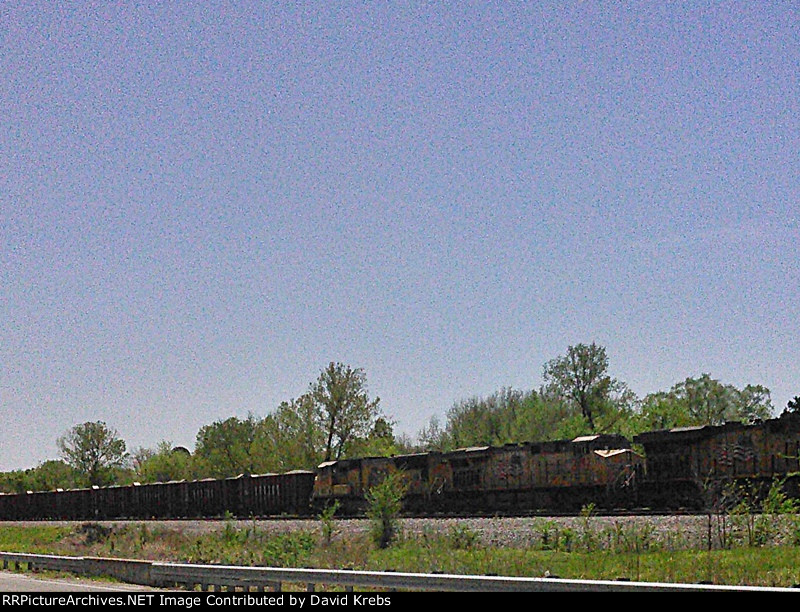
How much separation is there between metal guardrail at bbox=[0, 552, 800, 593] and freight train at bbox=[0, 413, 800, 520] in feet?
33.8

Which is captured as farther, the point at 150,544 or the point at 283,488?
the point at 283,488

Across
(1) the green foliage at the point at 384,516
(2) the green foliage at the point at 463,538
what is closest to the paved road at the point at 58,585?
(2) the green foliage at the point at 463,538

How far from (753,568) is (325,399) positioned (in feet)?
199

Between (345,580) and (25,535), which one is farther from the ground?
(345,580)

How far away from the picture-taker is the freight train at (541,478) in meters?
25.1

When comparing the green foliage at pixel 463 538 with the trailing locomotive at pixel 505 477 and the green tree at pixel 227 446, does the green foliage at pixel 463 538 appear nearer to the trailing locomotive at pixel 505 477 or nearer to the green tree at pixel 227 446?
the trailing locomotive at pixel 505 477

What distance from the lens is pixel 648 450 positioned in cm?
2802

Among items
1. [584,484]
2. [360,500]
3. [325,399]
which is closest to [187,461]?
[325,399]

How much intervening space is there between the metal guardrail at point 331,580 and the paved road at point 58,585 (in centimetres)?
36

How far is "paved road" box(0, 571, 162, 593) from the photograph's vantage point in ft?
48.1

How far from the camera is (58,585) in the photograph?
1547 centimetres

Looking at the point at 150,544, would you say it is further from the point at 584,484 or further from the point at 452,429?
the point at 452,429

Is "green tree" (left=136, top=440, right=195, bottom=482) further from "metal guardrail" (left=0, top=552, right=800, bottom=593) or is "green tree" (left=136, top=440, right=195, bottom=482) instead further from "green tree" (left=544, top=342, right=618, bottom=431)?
"metal guardrail" (left=0, top=552, right=800, bottom=593)

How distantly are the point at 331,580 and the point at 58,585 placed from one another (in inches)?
204
